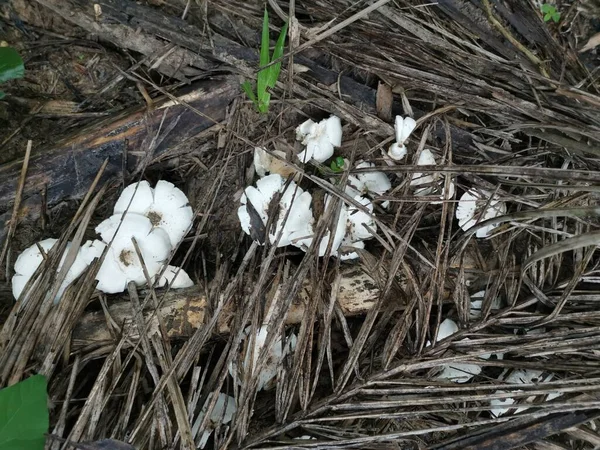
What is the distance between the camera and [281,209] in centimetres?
196

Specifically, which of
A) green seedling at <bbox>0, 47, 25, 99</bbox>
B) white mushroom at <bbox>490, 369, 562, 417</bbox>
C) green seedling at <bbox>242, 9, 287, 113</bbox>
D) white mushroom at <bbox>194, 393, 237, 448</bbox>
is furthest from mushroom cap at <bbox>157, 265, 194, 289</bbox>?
white mushroom at <bbox>490, 369, 562, 417</bbox>

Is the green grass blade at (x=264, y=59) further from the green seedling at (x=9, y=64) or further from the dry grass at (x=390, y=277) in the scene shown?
the green seedling at (x=9, y=64)

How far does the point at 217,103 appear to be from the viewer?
2.02 meters

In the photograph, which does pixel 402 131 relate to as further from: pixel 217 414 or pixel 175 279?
pixel 217 414

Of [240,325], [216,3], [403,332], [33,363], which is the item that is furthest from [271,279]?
[216,3]

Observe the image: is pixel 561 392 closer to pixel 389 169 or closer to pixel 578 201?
pixel 578 201

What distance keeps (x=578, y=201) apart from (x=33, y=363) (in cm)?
213

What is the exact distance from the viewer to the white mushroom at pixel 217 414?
1781 millimetres

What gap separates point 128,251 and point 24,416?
67 centimetres

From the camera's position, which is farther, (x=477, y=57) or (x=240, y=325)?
(x=477, y=57)

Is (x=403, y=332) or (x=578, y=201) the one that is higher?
(x=578, y=201)

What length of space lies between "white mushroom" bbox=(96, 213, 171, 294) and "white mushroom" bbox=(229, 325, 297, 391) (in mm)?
460

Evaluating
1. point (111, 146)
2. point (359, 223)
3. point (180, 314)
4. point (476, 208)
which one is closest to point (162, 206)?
point (111, 146)

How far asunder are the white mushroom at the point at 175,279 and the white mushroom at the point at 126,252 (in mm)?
36
